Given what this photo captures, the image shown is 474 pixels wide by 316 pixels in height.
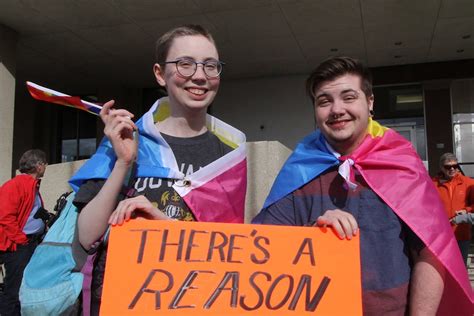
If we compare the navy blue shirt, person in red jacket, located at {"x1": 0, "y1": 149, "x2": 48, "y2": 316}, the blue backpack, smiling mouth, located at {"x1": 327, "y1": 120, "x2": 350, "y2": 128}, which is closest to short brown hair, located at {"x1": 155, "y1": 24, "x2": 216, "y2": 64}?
smiling mouth, located at {"x1": 327, "y1": 120, "x2": 350, "y2": 128}

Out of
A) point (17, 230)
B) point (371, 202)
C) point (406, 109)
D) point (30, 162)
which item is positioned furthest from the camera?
point (406, 109)

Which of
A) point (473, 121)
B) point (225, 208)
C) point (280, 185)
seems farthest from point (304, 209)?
A: point (473, 121)

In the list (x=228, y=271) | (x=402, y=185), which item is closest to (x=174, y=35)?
(x=228, y=271)

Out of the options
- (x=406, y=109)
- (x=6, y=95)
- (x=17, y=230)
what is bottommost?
(x=17, y=230)

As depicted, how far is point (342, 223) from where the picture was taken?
5.03ft

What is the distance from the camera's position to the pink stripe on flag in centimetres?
173

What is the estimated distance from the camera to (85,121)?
52.2 ft

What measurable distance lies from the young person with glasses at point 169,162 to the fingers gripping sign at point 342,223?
0.44 metres

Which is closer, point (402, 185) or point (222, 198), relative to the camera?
point (402, 185)

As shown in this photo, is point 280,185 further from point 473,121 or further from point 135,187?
point 473,121

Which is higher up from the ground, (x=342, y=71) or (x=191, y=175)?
(x=342, y=71)

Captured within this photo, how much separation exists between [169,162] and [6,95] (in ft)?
27.9

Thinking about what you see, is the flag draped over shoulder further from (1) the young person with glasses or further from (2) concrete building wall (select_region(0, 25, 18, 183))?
(2) concrete building wall (select_region(0, 25, 18, 183))

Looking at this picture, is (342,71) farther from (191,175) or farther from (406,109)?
(406,109)
